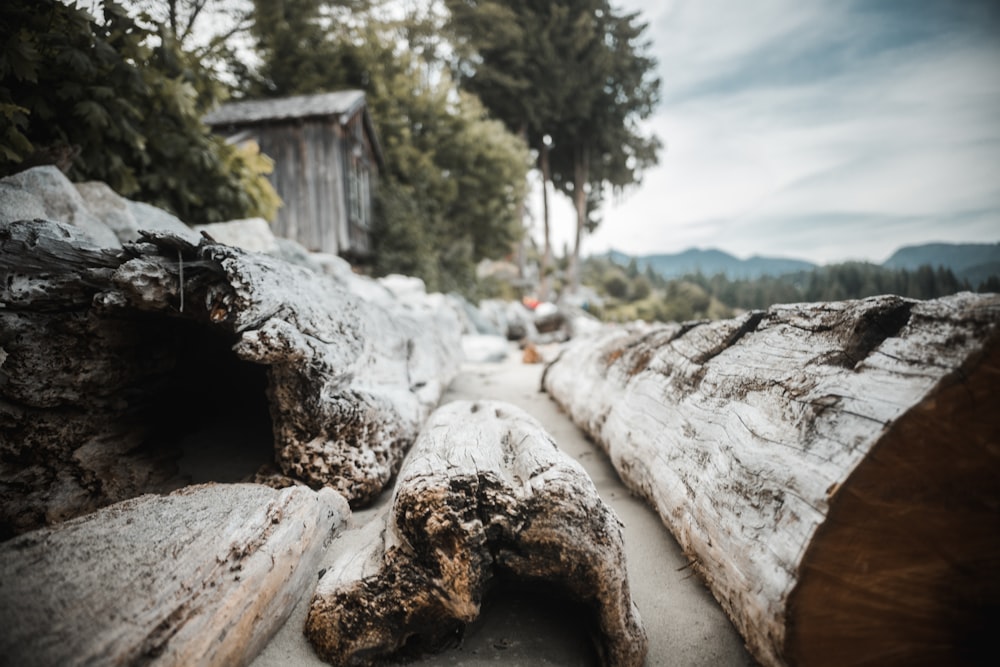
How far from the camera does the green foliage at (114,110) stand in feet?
8.44

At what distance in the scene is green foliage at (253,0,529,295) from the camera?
12.6 metres

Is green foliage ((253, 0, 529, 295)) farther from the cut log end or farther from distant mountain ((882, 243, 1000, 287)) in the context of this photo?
the cut log end

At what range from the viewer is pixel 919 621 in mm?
1066

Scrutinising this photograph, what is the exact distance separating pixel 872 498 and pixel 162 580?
1.91m

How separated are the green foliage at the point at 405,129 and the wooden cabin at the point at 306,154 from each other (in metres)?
2.31

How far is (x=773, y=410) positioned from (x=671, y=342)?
108 cm

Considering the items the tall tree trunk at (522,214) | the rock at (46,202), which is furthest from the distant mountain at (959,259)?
the tall tree trunk at (522,214)

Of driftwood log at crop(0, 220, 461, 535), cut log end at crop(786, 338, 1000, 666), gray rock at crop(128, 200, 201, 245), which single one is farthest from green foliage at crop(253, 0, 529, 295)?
cut log end at crop(786, 338, 1000, 666)

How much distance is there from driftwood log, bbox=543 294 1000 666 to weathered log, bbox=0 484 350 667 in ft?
4.89

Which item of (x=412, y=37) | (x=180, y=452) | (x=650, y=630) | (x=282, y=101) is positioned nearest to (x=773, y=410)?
(x=650, y=630)

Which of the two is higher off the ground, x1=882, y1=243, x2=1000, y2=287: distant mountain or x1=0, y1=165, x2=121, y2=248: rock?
x1=0, y1=165, x2=121, y2=248: rock

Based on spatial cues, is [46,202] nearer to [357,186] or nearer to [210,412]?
[210,412]

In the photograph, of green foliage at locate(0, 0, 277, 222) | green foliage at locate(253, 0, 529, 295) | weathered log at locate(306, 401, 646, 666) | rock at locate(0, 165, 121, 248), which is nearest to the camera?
weathered log at locate(306, 401, 646, 666)

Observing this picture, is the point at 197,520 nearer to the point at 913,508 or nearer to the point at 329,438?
the point at 329,438
